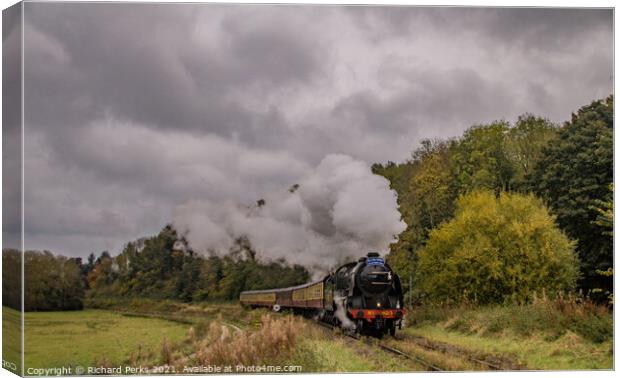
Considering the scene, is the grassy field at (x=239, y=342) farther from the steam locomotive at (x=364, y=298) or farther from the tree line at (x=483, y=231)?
the steam locomotive at (x=364, y=298)

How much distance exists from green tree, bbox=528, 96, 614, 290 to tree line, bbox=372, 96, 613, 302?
3 centimetres

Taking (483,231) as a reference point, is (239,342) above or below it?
below

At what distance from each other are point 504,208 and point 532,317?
3.59m

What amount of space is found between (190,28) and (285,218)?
564 cm

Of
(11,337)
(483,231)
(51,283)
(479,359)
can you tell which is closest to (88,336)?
(51,283)

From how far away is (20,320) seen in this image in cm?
1933

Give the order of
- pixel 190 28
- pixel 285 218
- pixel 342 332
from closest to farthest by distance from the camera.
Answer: pixel 190 28 < pixel 285 218 < pixel 342 332

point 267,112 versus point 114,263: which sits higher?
point 267,112

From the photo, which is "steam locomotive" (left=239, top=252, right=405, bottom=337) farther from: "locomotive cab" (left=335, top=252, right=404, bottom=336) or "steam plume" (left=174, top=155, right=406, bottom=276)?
"steam plume" (left=174, top=155, right=406, bottom=276)

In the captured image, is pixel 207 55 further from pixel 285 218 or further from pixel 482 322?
pixel 482 322

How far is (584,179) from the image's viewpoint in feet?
75.3

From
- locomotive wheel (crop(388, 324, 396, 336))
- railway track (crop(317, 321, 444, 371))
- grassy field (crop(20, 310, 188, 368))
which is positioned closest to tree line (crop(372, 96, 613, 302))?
locomotive wheel (crop(388, 324, 396, 336))

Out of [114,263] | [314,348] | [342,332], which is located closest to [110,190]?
[114,263]

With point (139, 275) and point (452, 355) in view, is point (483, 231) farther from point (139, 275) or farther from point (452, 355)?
point (139, 275)
